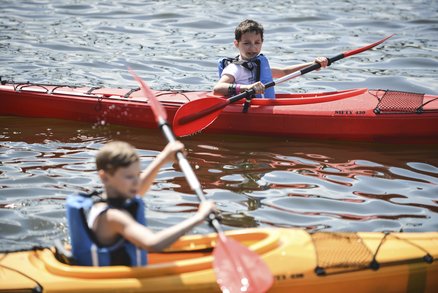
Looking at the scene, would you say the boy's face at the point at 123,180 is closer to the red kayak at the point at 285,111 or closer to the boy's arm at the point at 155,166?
the boy's arm at the point at 155,166

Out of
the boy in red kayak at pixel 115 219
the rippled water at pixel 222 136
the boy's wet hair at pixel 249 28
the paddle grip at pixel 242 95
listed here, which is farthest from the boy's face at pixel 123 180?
the boy's wet hair at pixel 249 28

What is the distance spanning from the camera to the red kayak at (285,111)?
22.0ft

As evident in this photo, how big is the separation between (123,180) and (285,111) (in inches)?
131

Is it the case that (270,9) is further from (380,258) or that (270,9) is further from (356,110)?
(380,258)

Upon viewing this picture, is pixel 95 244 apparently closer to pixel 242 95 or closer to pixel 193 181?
pixel 193 181

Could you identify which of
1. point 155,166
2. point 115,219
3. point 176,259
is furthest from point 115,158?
point 176,259

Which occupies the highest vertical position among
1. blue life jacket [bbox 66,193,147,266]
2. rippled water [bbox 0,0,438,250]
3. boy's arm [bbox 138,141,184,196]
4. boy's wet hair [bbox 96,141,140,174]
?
boy's wet hair [bbox 96,141,140,174]

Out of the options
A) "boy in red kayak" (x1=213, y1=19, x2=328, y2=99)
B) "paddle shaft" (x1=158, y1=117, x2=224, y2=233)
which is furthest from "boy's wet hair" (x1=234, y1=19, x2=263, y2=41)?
"paddle shaft" (x1=158, y1=117, x2=224, y2=233)

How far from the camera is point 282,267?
390cm

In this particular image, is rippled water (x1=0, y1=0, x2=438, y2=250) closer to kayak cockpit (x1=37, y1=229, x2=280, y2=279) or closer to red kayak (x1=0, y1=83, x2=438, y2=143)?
red kayak (x1=0, y1=83, x2=438, y2=143)

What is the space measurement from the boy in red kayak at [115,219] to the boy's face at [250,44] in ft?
11.0

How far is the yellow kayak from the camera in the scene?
3.71 meters

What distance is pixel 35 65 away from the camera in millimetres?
9672

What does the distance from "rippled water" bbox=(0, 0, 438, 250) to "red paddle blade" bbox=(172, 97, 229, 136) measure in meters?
0.26
